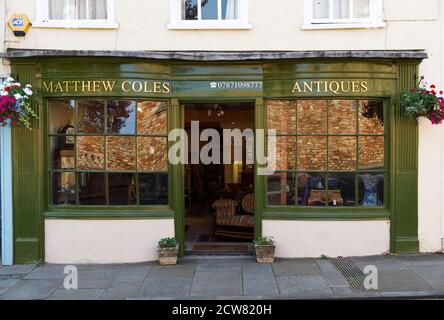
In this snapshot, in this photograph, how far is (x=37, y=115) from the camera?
26.0ft

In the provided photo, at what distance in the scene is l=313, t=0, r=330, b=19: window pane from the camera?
819 cm

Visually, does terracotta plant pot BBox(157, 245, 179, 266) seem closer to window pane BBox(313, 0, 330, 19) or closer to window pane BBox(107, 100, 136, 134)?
window pane BBox(107, 100, 136, 134)

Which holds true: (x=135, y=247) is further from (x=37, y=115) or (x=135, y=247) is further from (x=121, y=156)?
(x=37, y=115)

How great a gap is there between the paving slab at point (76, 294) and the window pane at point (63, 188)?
207 centimetres

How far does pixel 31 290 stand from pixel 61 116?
3189 mm

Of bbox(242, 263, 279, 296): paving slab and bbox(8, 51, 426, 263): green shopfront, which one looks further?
bbox(8, 51, 426, 263): green shopfront

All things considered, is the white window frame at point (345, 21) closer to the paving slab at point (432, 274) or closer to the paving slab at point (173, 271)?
the paving slab at point (432, 274)

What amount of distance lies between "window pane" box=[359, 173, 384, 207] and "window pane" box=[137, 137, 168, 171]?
12.1 feet

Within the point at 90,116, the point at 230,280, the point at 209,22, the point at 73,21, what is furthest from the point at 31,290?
the point at 209,22

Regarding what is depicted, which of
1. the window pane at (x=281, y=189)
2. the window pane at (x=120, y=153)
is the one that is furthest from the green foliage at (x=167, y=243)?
the window pane at (x=281, y=189)

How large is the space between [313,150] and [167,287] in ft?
12.0

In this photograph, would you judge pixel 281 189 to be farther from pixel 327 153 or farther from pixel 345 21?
pixel 345 21

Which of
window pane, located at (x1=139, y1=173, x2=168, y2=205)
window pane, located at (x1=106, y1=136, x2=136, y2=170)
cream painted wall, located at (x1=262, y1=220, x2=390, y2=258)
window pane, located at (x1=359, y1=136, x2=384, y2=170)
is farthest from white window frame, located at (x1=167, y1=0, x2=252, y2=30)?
cream painted wall, located at (x1=262, y1=220, x2=390, y2=258)

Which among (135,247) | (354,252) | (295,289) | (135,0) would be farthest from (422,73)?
(135,247)
